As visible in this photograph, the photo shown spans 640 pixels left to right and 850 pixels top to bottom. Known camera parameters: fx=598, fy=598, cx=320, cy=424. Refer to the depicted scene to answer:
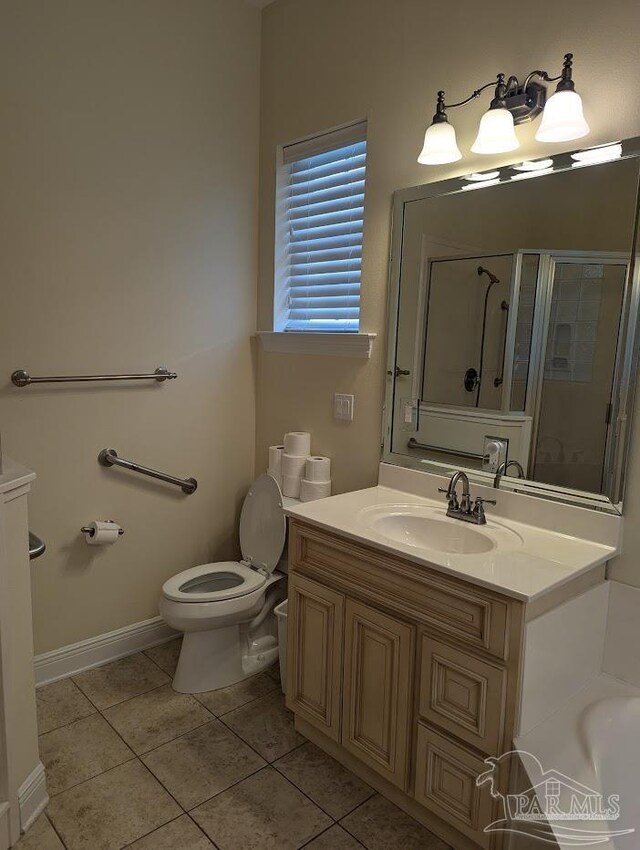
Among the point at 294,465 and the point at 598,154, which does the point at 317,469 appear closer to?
the point at 294,465

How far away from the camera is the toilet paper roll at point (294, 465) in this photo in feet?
8.60

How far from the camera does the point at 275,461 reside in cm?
269

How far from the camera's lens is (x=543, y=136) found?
1.65m

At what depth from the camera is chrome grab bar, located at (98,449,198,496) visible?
247cm

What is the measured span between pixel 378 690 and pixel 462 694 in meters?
0.31

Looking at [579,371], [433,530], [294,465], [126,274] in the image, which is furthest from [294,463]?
[579,371]

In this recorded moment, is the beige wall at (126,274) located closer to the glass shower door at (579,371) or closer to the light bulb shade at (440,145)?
the light bulb shade at (440,145)

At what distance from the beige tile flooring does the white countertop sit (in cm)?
82

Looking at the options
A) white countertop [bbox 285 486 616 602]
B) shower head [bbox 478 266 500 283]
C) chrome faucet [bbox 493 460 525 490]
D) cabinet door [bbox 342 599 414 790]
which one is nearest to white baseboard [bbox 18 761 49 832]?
cabinet door [bbox 342 599 414 790]

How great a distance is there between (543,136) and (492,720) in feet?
5.09

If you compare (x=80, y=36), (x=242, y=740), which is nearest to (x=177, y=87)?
(x=80, y=36)

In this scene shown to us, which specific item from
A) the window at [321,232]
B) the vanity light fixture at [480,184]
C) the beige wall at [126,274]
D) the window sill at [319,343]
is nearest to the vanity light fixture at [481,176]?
the vanity light fixture at [480,184]

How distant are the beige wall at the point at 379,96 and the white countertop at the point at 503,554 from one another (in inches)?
7.0

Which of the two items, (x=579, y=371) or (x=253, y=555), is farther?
(x=253, y=555)
